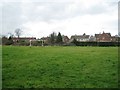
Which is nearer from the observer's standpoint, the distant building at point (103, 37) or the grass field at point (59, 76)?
the grass field at point (59, 76)

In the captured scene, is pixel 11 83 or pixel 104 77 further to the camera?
pixel 104 77

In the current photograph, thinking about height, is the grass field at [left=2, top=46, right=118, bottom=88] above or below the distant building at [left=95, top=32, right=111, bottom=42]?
Result: below

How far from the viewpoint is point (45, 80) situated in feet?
31.2

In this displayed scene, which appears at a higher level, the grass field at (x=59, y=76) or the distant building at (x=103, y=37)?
the distant building at (x=103, y=37)

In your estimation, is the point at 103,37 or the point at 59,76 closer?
Result: the point at 59,76

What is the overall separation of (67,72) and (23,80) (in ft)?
7.83

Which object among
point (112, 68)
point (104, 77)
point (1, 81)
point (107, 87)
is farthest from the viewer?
point (112, 68)

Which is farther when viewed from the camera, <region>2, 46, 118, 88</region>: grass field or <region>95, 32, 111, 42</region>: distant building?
<region>95, 32, 111, 42</region>: distant building

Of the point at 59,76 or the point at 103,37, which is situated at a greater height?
the point at 103,37

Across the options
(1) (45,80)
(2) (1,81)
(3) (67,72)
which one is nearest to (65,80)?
(1) (45,80)

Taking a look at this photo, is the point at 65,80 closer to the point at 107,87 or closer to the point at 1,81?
the point at 107,87

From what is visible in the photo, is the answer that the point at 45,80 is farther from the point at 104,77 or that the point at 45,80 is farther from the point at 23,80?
the point at 104,77

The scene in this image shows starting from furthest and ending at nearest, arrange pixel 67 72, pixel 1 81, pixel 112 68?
pixel 112 68, pixel 67 72, pixel 1 81

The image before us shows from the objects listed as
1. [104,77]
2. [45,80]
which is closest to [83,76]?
[104,77]
